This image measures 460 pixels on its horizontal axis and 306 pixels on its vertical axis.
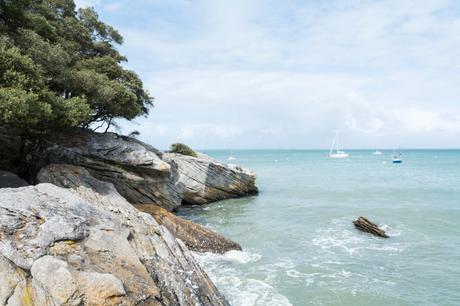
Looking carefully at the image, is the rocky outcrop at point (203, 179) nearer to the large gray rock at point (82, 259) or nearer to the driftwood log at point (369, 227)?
the driftwood log at point (369, 227)

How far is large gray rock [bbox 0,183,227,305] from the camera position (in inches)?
309

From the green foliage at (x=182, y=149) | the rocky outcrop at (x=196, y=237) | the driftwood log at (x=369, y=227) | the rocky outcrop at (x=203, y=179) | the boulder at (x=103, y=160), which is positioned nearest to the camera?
the rocky outcrop at (x=196, y=237)

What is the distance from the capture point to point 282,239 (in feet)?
75.9

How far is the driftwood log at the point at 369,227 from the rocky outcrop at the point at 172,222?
1038cm

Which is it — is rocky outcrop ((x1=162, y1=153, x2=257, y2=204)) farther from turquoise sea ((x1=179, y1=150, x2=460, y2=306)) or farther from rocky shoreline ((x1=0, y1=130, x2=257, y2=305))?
rocky shoreline ((x1=0, y1=130, x2=257, y2=305))

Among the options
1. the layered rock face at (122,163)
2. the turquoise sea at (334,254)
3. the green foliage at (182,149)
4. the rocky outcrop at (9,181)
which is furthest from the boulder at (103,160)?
the green foliage at (182,149)

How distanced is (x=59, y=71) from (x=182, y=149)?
2037 centimetres

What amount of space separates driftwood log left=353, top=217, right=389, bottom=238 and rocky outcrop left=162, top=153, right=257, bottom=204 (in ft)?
51.2

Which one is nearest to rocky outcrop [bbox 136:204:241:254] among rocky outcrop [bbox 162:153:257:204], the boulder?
the boulder

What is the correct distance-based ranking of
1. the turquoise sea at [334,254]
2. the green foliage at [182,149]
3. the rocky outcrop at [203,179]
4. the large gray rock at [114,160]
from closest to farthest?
the turquoise sea at [334,254] < the large gray rock at [114,160] < the rocky outcrop at [203,179] < the green foliage at [182,149]

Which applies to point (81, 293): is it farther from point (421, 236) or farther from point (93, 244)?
point (421, 236)

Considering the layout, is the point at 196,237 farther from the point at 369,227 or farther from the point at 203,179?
the point at 203,179

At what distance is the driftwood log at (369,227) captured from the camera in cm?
2417

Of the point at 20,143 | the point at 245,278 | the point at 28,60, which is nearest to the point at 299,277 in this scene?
the point at 245,278
